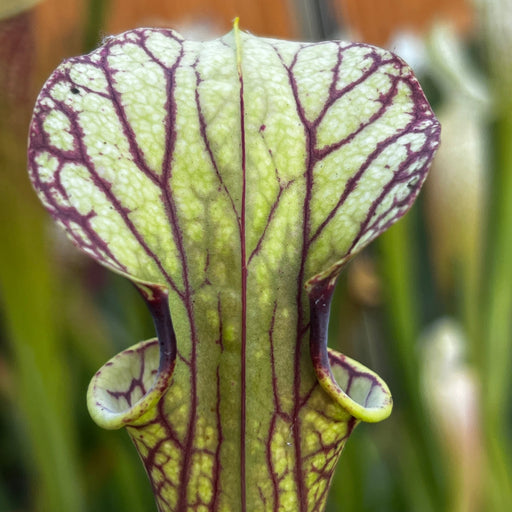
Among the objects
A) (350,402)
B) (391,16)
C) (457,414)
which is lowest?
(457,414)

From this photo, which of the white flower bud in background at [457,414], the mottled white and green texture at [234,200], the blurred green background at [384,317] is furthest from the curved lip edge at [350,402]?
the white flower bud in background at [457,414]

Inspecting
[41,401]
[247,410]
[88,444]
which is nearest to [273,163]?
[247,410]

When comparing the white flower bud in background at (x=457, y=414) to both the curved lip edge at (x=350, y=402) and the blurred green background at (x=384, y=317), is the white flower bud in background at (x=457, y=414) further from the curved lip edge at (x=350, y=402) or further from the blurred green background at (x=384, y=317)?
the curved lip edge at (x=350, y=402)

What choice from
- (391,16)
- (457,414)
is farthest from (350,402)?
(391,16)

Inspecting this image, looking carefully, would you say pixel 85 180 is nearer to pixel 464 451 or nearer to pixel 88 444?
pixel 464 451

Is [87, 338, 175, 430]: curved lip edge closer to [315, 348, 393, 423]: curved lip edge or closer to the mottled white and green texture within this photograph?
the mottled white and green texture

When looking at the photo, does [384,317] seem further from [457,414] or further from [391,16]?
[391,16]

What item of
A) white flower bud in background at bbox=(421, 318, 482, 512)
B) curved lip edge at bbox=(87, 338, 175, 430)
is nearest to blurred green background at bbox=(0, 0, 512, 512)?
white flower bud in background at bbox=(421, 318, 482, 512)
